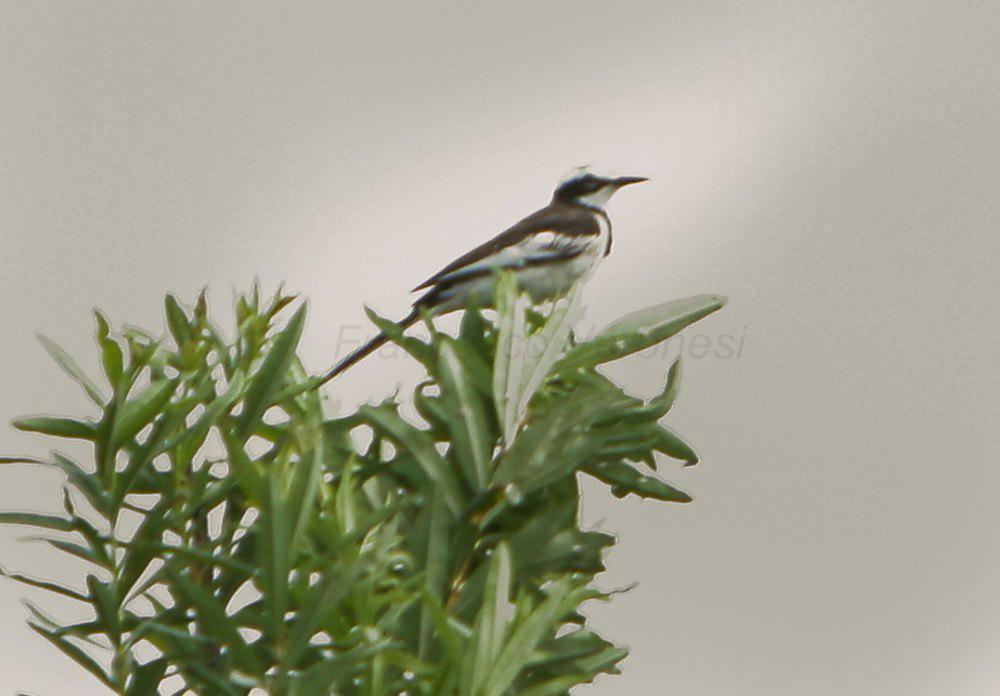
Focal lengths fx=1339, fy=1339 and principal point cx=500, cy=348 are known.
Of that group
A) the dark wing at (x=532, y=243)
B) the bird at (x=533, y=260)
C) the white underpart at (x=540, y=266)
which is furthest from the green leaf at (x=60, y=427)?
the white underpart at (x=540, y=266)

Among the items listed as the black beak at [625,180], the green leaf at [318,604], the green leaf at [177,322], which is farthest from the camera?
the black beak at [625,180]

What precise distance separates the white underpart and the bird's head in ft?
3.62

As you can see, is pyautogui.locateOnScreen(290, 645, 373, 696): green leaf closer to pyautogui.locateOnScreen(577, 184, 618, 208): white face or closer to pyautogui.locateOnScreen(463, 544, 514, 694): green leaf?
pyautogui.locateOnScreen(463, 544, 514, 694): green leaf

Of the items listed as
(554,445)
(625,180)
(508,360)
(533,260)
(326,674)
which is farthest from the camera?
(625,180)

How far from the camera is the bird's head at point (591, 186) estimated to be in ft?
27.9

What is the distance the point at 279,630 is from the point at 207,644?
0.16 metres

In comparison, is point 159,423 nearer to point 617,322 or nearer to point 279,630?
point 279,630

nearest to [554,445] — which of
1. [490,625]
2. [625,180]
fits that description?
[490,625]

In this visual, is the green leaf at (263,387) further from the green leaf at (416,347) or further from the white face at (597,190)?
the white face at (597,190)

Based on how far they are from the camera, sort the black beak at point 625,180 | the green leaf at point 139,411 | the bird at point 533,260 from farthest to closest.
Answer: the black beak at point 625,180 < the bird at point 533,260 < the green leaf at point 139,411

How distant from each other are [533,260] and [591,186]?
2146mm

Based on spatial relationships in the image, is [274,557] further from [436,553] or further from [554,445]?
[554,445]

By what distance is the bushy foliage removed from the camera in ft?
6.72

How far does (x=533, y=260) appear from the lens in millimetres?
6531
